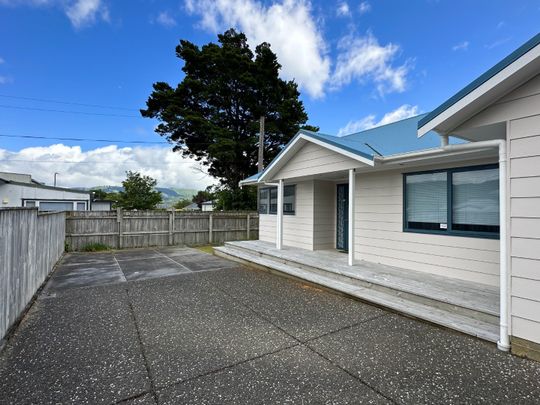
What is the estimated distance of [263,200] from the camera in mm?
10984

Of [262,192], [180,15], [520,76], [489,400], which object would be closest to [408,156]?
[520,76]

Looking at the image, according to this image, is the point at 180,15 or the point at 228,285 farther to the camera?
the point at 180,15

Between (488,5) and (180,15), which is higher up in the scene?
(180,15)

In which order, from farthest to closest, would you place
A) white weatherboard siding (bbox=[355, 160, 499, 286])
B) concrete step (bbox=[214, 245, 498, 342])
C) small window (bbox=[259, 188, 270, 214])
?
small window (bbox=[259, 188, 270, 214]) → white weatherboard siding (bbox=[355, 160, 499, 286]) → concrete step (bbox=[214, 245, 498, 342])

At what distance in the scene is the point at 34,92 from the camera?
16141mm

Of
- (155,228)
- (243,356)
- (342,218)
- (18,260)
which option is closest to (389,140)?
(342,218)

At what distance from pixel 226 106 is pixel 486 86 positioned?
17.6 meters

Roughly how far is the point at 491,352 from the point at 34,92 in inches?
891

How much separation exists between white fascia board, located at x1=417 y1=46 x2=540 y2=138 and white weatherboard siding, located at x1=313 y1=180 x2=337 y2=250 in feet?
15.6

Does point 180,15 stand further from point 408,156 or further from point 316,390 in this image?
point 316,390

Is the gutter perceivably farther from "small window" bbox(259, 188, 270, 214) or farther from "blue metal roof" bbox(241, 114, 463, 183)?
"small window" bbox(259, 188, 270, 214)

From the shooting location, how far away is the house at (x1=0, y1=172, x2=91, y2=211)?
1517 cm

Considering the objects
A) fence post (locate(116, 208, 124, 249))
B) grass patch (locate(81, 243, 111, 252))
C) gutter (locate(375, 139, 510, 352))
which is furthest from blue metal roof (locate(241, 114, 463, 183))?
grass patch (locate(81, 243, 111, 252))

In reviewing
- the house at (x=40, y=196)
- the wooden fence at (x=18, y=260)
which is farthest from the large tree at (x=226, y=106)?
the wooden fence at (x=18, y=260)
